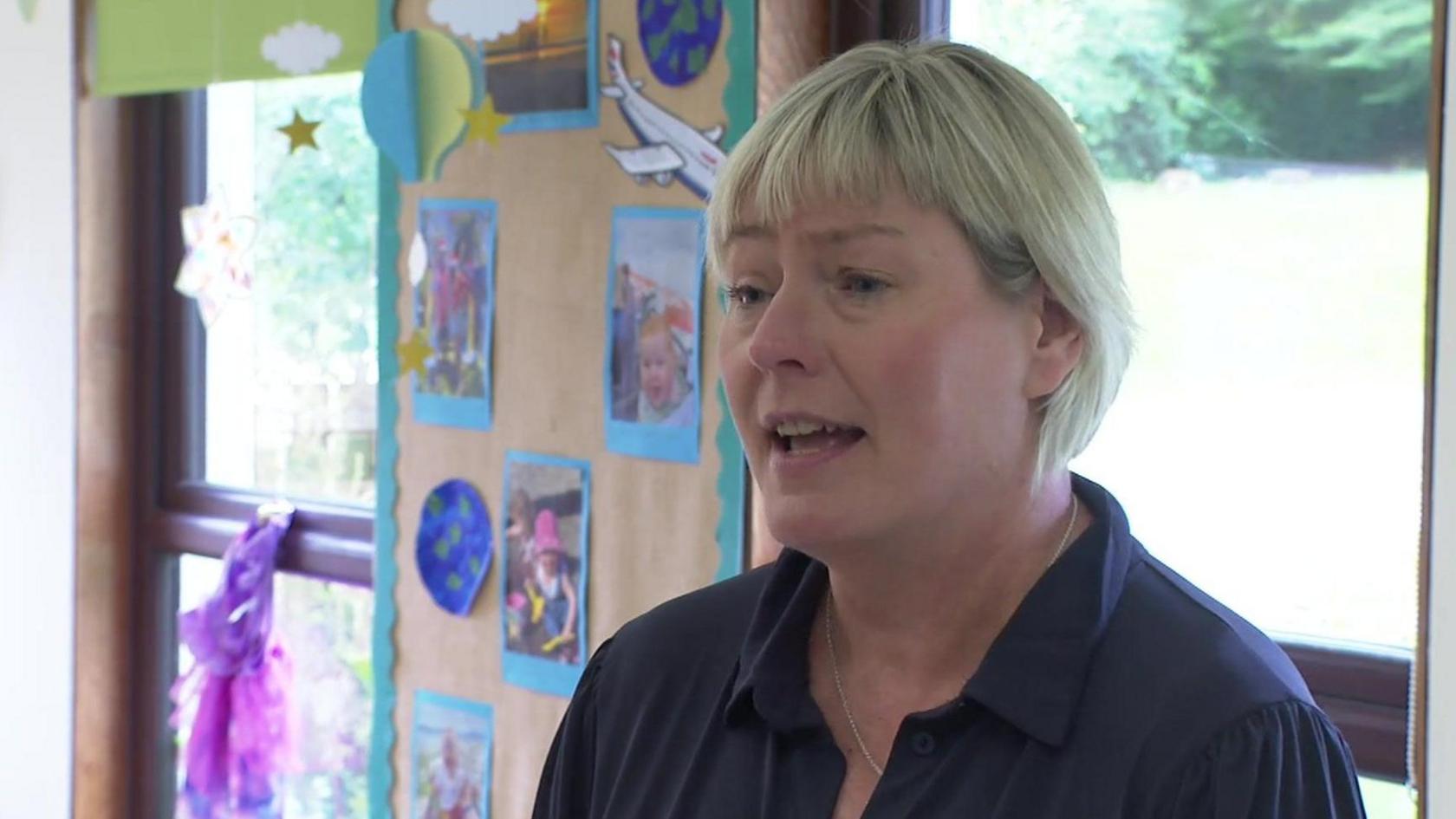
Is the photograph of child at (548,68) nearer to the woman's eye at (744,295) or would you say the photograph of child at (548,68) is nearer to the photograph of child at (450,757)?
the photograph of child at (450,757)

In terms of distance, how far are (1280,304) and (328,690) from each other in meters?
1.74

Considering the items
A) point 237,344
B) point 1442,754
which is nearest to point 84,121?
point 237,344

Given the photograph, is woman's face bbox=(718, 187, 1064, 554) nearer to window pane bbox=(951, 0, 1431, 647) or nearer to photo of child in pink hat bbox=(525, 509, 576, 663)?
window pane bbox=(951, 0, 1431, 647)

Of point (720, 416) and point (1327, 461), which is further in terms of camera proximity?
point (720, 416)

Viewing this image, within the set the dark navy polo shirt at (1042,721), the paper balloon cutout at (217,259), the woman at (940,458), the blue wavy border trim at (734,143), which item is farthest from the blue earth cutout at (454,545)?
the woman at (940,458)

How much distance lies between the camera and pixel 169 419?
307 centimetres

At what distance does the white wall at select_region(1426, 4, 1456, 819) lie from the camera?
4.69 ft

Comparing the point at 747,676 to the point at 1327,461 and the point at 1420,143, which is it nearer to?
the point at 1327,461

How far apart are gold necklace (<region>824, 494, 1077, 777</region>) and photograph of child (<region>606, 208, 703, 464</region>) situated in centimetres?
76

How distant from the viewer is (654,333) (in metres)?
2.09

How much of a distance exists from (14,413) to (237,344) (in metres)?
0.52

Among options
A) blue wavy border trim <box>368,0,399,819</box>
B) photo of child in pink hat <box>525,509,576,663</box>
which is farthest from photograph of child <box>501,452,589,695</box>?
blue wavy border trim <box>368,0,399,819</box>

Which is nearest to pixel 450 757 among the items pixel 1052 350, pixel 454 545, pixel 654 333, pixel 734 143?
pixel 454 545

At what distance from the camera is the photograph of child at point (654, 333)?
6.69ft
